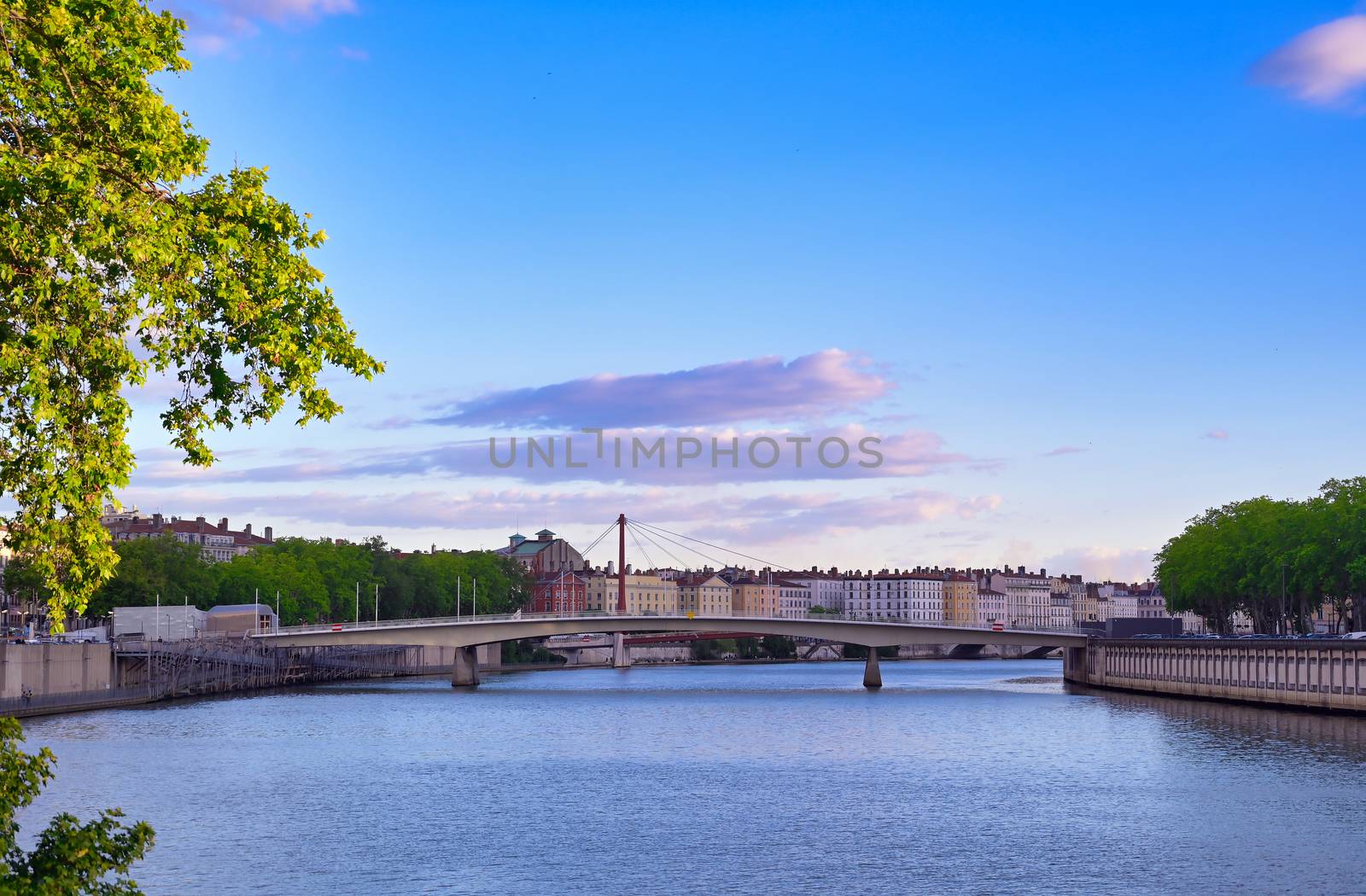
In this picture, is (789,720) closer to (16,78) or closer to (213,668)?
(213,668)

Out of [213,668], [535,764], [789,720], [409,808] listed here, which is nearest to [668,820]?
[409,808]

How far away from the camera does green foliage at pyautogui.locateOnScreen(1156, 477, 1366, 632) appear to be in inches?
3716

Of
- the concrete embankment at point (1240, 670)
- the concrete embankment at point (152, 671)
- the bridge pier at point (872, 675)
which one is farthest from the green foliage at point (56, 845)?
Result: the bridge pier at point (872, 675)

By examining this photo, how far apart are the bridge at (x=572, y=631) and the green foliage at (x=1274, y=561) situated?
1340 cm

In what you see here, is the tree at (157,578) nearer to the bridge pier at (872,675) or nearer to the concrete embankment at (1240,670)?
the bridge pier at (872,675)

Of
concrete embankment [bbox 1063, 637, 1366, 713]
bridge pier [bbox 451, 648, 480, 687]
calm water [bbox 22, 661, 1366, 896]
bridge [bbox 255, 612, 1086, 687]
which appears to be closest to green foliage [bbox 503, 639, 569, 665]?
bridge pier [bbox 451, 648, 480, 687]

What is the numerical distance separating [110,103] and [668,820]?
26291 mm

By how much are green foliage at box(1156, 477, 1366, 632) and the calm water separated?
897 inches

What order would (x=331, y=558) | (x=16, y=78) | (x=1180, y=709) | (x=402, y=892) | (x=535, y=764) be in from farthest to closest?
(x=331, y=558) → (x=1180, y=709) → (x=535, y=764) → (x=402, y=892) → (x=16, y=78)

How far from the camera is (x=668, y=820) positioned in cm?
3738

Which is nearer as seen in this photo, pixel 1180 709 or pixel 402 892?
pixel 402 892

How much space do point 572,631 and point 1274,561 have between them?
45271 mm

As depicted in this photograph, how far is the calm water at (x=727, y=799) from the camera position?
3009 centimetres

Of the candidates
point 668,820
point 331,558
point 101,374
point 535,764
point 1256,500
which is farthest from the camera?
point 331,558
